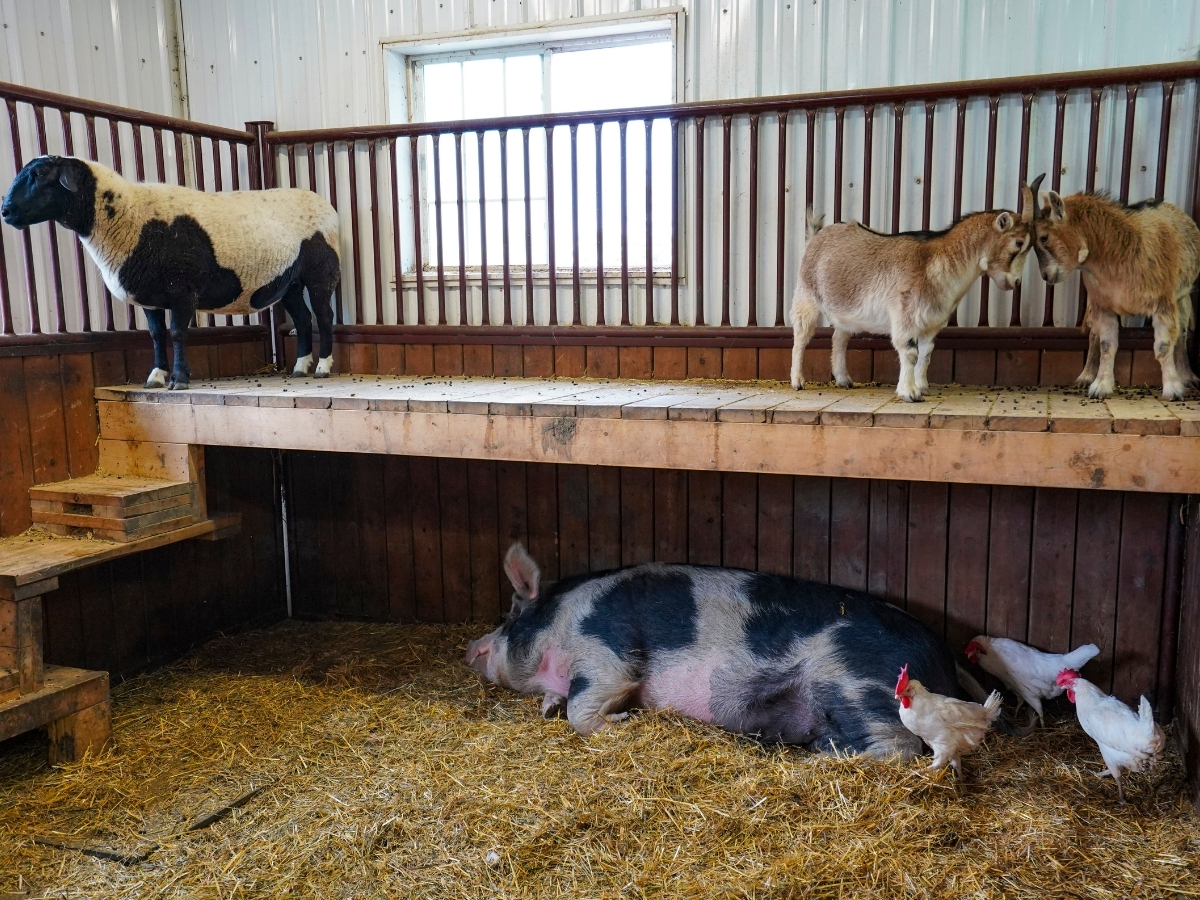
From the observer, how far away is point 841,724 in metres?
3.64

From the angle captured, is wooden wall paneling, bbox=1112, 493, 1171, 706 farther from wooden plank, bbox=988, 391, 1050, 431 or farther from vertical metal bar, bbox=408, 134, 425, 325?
vertical metal bar, bbox=408, 134, 425, 325

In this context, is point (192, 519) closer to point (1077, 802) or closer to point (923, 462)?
point (923, 462)

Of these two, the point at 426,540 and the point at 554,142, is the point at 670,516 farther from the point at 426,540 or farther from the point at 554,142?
the point at 554,142

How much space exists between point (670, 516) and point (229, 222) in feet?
8.35

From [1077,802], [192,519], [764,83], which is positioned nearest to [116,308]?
[192,519]

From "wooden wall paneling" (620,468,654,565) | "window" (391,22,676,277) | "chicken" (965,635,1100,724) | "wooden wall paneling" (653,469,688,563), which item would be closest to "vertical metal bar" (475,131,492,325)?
"window" (391,22,676,277)

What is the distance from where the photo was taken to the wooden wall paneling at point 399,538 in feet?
17.3

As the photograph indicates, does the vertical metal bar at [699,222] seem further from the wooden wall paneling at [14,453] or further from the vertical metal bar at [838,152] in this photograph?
the wooden wall paneling at [14,453]

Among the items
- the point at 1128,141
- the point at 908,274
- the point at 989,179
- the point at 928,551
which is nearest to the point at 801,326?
the point at 908,274

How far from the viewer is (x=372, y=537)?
541 centimetres

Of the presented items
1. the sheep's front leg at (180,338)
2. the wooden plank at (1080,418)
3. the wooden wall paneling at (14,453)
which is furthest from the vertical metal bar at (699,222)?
the wooden wall paneling at (14,453)

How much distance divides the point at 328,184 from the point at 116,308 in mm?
1427

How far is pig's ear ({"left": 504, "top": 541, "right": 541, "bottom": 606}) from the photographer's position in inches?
175

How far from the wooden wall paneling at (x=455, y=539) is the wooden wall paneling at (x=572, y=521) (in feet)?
1.82
